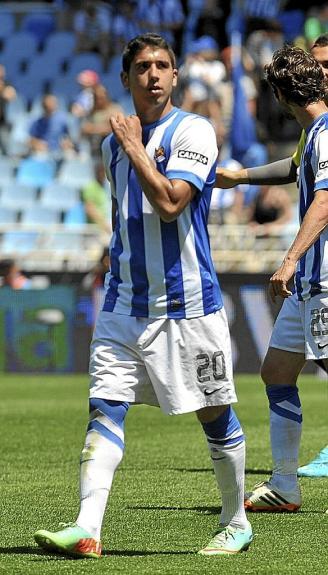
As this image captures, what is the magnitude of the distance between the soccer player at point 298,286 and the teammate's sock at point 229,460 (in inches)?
28.0

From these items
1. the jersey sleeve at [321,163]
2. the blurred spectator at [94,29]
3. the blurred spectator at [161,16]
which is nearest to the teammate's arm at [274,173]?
the jersey sleeve at [321,163]

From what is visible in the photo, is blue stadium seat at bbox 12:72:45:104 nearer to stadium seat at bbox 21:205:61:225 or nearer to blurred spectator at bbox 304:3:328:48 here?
stadium seat at bbox 21:205:61:225

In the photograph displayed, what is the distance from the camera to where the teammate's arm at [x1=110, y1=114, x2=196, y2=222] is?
512 cm

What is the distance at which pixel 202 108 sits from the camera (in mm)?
19203

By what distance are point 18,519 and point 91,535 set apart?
1202mm

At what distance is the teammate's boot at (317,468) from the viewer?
797 centimetres

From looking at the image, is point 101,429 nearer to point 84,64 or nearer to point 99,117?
point 99,117

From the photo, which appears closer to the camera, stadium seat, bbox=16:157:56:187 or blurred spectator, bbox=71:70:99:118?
stadium seat, bbox=16:157:56:187

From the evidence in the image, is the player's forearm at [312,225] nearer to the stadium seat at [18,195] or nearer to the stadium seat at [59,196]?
the stadium seat at [59,196]

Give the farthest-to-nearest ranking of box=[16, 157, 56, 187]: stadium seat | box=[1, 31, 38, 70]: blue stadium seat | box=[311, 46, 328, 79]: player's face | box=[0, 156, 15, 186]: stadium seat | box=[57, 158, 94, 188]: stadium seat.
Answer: box=[1, 31, 38, 70]: blue stadium seat → box=[0, 156, 15, 186]: stadium seat → box=[16, 157, 56, 187]: stadium seat → box=[57, 158, 94, 188]: stadium seat → box=[311, 46, 328, 79]: player's face

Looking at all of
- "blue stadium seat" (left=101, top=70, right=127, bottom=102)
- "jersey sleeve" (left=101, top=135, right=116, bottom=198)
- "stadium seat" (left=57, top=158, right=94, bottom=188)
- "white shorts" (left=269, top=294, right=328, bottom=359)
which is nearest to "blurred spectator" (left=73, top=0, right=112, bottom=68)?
"blue stadium seat" (left=101, top=70, right=127, bottom=102)

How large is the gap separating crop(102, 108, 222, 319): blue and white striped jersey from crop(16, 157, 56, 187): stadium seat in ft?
49.2

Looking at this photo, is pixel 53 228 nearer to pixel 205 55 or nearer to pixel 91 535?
pixel 205 55

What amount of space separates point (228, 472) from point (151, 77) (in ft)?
5.41
